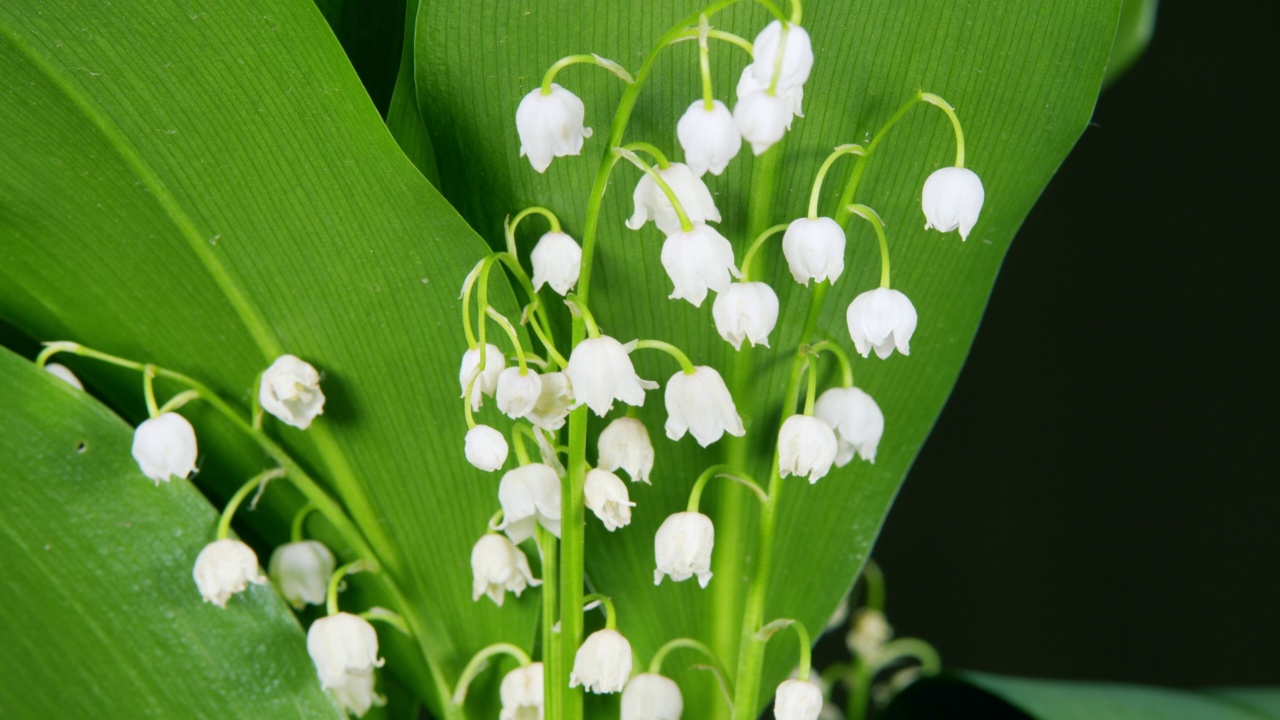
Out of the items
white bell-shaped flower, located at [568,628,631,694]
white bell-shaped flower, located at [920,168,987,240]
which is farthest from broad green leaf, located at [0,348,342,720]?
Answer: white bell-shaped flower, located at [920,168,987,240]

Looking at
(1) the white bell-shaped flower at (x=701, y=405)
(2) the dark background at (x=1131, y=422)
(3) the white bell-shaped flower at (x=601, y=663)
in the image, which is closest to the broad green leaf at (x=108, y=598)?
(3) the white bell-shaped flower at (x=601, y=663)

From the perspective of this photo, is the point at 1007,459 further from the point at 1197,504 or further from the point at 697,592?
the point at 697,592

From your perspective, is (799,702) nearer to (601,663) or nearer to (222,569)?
(601,663)

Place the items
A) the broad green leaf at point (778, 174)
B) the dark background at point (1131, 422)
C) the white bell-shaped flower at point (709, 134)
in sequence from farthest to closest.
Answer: the dark background at point (1131, 422) < the broad green leaf at point (778, 174) < the white bell-shaped flower at point (709, 134)

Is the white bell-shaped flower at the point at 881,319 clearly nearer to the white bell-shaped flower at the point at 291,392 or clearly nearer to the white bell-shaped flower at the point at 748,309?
the white bell-shaped flower at the point at 748,309

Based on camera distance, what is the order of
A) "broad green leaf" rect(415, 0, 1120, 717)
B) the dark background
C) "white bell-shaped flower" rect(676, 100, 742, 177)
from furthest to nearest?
the dark background < "broad green leaf" rect(415, 0, 1120, 717) < "white bell-shaped flower" rect(676, 100, 742, 177)

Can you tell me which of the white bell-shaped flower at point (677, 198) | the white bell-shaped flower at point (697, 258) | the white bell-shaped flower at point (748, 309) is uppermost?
the white bell-shaped flower at point (677, 198)

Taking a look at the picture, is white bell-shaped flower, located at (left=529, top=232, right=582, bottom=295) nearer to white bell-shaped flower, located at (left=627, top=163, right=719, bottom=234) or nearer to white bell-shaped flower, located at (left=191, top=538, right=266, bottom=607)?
white bell-shaped flower, located at (left=627, top=163, right=719, bottom=234)

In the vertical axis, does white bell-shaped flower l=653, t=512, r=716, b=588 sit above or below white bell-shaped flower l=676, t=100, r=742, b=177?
below

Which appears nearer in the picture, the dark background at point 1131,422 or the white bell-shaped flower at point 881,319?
the white bell-shaped flower at point 881,319
